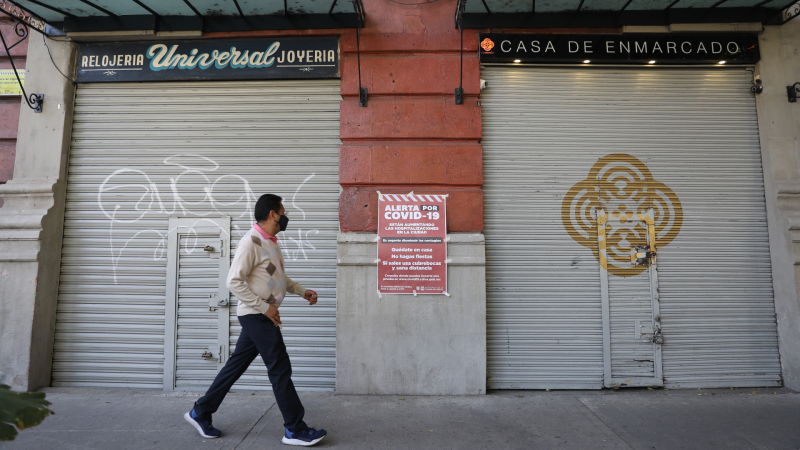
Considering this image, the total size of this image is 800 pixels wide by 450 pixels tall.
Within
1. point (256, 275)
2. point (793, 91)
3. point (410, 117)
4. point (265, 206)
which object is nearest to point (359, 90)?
point (410, 117)

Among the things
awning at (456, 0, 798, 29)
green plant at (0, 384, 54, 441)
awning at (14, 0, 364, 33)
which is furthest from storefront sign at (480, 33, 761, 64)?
green plant at (0, 384, 54, 441)

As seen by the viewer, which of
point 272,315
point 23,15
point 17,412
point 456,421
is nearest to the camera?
point 17,412

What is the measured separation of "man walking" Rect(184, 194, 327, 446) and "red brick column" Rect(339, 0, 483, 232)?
1.42 meters

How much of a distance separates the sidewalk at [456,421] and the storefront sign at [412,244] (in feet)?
4.01

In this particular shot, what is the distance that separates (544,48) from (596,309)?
10.5 feet

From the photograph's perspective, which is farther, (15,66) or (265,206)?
(15,66)

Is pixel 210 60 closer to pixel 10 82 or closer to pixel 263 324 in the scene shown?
pixel 10 82

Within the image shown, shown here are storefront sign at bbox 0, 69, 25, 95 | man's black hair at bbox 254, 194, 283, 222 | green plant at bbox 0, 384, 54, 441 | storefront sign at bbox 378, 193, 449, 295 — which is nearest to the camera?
green plant at bbox 0, 384, 54, 441

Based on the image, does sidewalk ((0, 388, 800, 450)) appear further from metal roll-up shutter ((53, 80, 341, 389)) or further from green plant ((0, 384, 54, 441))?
green plant ((0, 384, 54, 441))

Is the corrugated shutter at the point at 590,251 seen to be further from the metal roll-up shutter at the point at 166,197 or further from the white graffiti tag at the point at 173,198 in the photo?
the white graffiti tag at the point at 173,198

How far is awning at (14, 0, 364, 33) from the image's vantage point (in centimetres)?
476

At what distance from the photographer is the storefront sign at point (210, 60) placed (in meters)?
5.02

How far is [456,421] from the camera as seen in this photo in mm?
3844

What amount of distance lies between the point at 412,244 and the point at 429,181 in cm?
75
